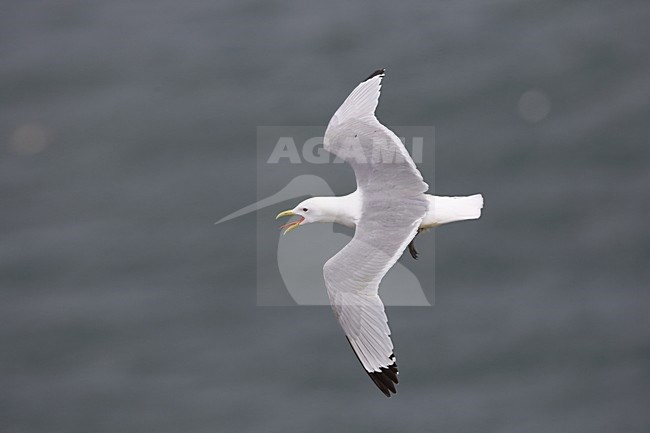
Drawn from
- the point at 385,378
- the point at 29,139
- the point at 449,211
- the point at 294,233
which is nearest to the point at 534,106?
the point at 294,233

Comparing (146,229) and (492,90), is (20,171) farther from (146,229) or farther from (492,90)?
(492,90)

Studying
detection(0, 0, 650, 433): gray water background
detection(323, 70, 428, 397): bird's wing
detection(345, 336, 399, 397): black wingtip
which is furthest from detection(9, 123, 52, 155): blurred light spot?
detection(345, 336, 399, 397): black wingtip

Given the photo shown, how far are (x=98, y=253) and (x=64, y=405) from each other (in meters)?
1.42

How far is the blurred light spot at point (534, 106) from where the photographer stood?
13336 millimetres

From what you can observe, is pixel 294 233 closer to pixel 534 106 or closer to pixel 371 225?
pixel 534 106

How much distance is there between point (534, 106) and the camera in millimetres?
13406

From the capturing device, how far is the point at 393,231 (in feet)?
30.8

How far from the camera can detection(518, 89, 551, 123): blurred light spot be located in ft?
43.8

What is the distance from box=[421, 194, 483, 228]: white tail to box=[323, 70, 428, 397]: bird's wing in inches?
3.2

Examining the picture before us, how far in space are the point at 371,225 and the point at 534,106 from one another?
444 centimetres

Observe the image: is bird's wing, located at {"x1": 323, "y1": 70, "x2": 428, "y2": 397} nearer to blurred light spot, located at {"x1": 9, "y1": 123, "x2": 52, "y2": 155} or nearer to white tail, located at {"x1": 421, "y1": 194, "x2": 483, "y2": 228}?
white tail, located at {"x1": 421, "y1": 194, "x2": 483, "y2": 228}

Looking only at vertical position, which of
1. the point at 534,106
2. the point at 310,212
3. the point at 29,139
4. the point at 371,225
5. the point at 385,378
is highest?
the point at 534,106

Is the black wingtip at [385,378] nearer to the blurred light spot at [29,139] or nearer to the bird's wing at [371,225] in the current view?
the bird's wing at [371,225]

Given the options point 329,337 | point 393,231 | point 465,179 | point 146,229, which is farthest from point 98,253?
point 393,231
